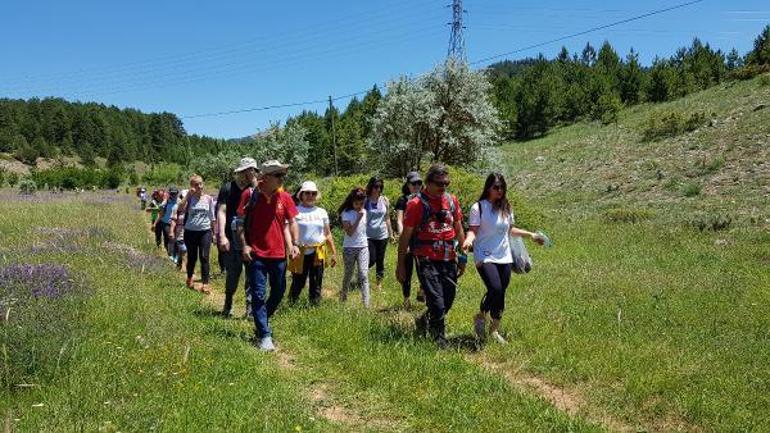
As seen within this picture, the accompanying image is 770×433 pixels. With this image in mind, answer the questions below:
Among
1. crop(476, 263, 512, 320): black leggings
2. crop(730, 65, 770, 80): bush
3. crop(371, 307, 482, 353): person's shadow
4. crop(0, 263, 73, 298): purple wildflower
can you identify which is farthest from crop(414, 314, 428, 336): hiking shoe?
crop(730, 65, 770, 80): bush

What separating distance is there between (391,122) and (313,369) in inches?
847

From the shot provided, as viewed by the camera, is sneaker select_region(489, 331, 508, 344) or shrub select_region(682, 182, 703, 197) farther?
shrub select_region(682, 182, 703, 197)

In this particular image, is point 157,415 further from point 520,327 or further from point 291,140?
point 291,140

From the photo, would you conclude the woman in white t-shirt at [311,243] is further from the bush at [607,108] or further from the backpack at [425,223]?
the bush at [607,108]

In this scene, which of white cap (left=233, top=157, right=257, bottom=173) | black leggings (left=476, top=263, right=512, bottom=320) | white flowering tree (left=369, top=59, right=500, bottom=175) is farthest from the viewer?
white flowering tree (left=369, top=59, right=500, bottom=175)

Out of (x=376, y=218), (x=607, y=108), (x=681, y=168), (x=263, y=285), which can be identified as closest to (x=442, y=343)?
(x=263, y=285)

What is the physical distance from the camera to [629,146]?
3178 centimetres

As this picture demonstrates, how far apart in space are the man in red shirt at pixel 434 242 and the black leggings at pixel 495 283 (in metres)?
0.38

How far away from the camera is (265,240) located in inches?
269

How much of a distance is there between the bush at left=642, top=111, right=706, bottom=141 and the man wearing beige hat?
27.2 m

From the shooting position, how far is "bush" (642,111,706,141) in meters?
29.8

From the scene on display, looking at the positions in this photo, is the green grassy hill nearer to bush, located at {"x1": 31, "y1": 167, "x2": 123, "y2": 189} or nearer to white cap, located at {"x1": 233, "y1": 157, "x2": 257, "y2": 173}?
white cap, located at {"x1": 233, "y1": 157, "x2": 257, "y2": 173}

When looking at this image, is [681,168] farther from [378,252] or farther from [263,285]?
[263,285]

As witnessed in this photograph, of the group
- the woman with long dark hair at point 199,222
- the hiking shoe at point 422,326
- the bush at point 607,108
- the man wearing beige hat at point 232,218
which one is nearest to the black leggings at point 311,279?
the man wearing beige hat at point 232,218
